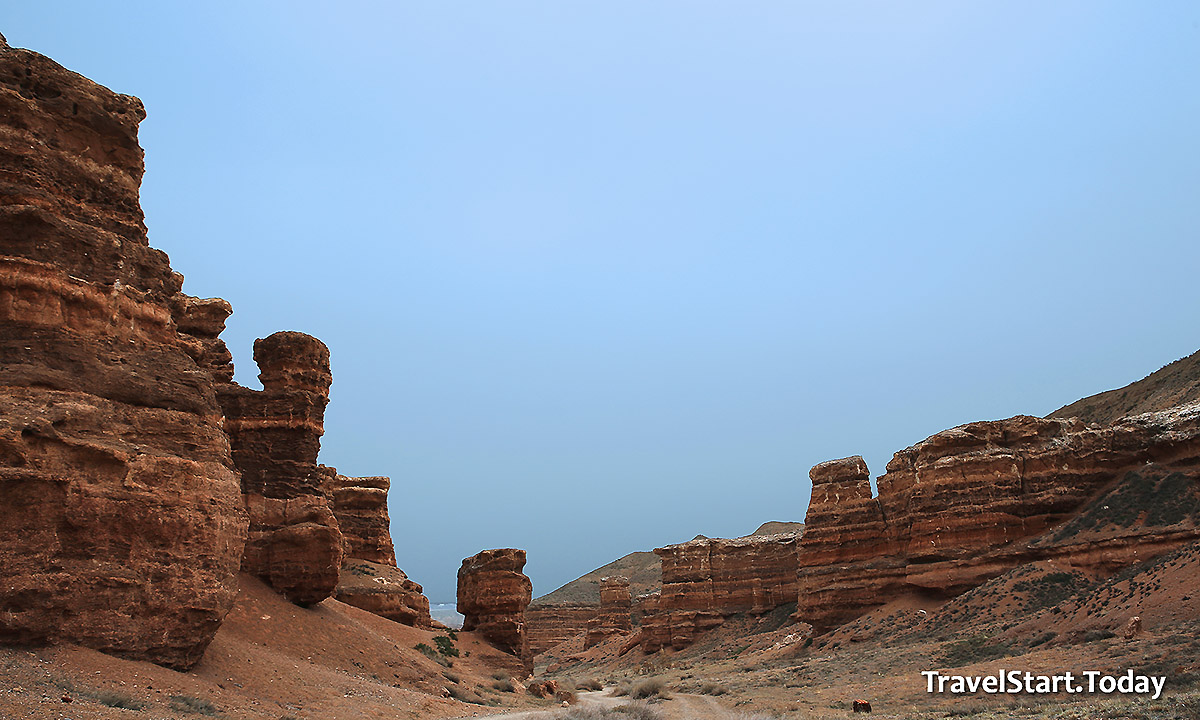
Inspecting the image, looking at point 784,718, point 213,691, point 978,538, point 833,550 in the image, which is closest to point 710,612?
point 833,550

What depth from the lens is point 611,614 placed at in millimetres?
75062

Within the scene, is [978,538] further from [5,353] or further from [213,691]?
[5,353]

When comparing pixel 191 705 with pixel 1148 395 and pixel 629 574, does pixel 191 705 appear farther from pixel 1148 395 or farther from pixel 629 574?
pixel 629 574

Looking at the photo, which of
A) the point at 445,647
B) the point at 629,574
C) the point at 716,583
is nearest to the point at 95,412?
the point at 445,647

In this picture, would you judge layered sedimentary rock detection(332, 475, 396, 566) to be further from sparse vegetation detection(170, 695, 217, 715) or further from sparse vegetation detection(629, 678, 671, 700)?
sparse vegetation detection(170, 695, 217, 715)

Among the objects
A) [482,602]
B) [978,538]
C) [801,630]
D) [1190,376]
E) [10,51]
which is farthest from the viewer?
[1190,376]

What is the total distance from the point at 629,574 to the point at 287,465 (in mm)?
107910

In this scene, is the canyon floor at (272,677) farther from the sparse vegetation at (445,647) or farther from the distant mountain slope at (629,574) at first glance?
the distant mountain slope at (629,574)

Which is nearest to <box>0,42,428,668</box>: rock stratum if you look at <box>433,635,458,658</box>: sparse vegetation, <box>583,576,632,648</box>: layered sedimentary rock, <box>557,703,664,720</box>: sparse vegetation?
<box>557,703,664,720</box>: sparse vegetation

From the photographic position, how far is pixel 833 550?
46375mm

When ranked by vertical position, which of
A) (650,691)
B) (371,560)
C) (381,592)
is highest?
(371,560)

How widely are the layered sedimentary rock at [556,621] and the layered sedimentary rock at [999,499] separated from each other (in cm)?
4524

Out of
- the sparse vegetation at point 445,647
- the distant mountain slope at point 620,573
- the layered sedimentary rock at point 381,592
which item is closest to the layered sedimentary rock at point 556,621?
the distant mountain slope at point 620,573

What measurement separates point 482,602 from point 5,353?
2585cm
